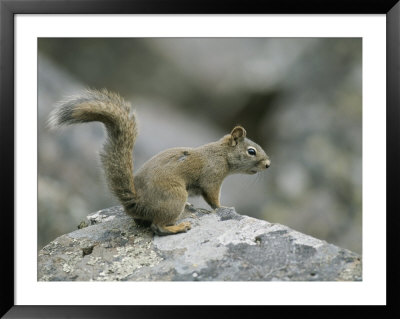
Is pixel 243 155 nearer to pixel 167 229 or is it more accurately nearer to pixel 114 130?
pixel 167 229

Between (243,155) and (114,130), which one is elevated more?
(114,130)

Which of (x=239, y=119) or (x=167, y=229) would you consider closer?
(x=167, y=229)

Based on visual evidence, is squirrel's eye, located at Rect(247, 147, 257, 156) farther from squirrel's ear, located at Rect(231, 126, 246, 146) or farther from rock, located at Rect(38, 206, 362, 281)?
rock, located at Rect(38, 206, 362, 281)

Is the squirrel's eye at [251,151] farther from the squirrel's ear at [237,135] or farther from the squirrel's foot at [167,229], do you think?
the squirrel's foot at [167,229]

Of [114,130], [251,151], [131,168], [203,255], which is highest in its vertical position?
[114,130]

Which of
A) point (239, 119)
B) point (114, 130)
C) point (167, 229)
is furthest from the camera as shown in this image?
point (239, 119)

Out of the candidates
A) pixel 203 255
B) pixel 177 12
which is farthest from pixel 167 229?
pixel 177 12

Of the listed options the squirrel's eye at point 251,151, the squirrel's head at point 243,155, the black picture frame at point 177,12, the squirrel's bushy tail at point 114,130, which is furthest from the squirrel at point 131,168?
the squirrel's eye at point 251,151

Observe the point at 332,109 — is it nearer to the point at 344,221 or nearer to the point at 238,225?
the point at 344,221
